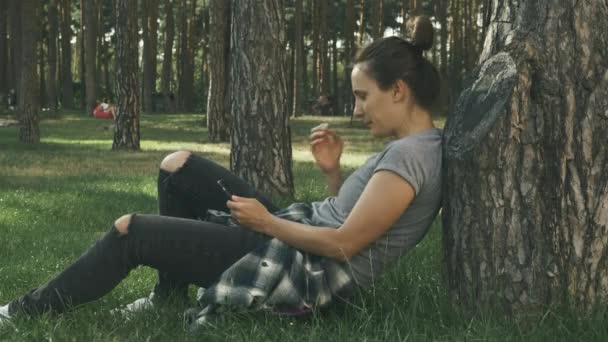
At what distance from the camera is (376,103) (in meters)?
4.05

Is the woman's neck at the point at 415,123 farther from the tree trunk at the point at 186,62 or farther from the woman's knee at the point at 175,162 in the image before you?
the tree trunk at the point at 186,62

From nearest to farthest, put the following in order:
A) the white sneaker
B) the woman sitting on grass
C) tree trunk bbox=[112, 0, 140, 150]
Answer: the woman sitting on grass → the white sneaker → tree trunk bbox=[112, 0, 140, 150]

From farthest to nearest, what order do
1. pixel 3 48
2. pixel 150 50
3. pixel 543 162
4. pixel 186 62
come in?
pixel 186 62 < pixel 150 50 < pixel 3 48 < pixel 543 162

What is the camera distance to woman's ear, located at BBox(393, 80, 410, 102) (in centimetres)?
402

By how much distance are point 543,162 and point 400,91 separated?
26.3 inches

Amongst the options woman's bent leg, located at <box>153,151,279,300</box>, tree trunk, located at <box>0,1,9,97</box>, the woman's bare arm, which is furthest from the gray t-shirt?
tree trunk, located at <box>0,1,9,97</box>

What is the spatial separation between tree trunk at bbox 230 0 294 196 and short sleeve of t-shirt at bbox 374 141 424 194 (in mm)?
5616

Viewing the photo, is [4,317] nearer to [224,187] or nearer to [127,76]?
[224,187]

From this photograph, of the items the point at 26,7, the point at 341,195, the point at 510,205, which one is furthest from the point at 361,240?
the point at 26,7

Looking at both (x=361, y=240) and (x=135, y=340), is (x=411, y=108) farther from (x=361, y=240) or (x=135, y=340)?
(x=135, y=340)

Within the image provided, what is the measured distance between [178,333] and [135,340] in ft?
0.70

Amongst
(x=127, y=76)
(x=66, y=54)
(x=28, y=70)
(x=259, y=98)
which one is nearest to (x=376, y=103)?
(x=259, y=98)

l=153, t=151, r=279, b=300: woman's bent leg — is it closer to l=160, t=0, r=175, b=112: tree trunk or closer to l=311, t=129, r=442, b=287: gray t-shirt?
l=311, t=129, r=442, b=287: gray t-shirt

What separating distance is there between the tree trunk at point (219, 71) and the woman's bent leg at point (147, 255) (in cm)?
1632
